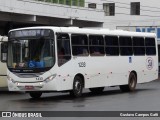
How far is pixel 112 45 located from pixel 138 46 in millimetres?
2628

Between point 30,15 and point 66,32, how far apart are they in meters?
21.2

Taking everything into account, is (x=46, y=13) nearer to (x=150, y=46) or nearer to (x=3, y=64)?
(x=150, y=46)

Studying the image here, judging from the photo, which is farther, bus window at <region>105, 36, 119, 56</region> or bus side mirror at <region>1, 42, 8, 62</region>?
bus side mirror at <region>1, 42, 8, 62</region>

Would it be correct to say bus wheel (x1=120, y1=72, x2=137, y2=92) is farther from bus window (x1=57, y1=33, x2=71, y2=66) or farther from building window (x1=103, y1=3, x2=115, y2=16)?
building window (x1=103, y1=3, x2=115, y2=16)

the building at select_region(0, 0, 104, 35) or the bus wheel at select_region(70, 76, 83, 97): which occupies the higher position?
the building at select_region(0, 0, 104, 35)

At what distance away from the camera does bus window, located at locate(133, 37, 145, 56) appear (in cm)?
2731

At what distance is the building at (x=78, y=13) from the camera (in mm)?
41750

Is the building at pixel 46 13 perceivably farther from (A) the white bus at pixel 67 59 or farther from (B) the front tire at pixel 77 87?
(B) the front tire at pixel 77 87

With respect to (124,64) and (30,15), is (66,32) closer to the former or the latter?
(124,64)

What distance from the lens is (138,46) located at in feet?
90.5

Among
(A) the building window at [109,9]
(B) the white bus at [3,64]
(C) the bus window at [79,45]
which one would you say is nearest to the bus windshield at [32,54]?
(C) the bus window at [79,45]

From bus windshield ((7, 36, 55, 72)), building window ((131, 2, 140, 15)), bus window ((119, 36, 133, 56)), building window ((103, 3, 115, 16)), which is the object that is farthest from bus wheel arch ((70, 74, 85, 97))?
building window ((103, 3, 115, 16))

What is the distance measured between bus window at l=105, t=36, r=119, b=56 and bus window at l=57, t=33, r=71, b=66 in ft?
10.6

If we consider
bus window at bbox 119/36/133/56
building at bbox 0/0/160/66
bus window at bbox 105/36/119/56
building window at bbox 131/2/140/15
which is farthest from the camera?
building window at bbox 131/2/140/15
